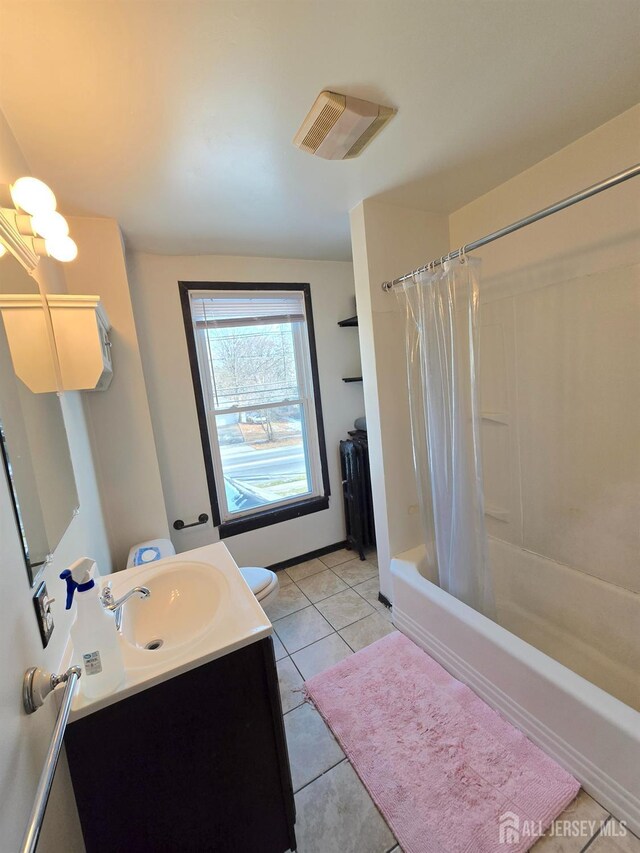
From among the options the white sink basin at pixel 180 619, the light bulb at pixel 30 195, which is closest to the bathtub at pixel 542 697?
the white sink basin at pixel 180 619

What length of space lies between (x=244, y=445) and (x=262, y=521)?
58 cm

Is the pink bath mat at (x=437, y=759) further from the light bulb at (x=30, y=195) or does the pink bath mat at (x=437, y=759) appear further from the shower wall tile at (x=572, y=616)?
the light bulb at (x=30, y=195)

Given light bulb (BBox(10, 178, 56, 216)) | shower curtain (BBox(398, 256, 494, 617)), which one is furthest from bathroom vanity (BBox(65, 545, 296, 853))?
light bulb (BBox(10, 178, 56, 216))

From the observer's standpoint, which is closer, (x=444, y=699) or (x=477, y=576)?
(x=444, y=699)

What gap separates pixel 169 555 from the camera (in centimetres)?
177

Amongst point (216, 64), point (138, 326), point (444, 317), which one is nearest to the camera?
point (216, 64)

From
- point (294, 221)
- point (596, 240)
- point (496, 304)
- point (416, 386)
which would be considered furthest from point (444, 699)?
point (294, 221)

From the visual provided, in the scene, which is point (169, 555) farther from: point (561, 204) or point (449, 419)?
point (561, 204)

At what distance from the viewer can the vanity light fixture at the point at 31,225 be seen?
2.89 ft

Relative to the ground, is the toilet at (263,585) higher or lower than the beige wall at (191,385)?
lower

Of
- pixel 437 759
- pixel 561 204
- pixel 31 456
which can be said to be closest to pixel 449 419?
pixel 561 204

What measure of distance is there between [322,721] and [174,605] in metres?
0.87

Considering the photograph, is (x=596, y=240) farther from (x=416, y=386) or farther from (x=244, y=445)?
(x=244, y=445)

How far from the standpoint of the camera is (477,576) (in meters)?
1.67
